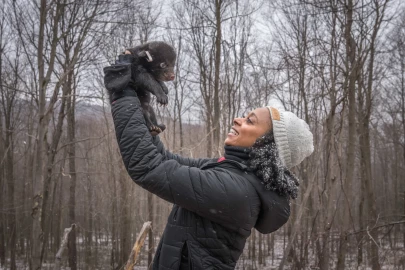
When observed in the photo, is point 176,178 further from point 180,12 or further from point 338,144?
point 180,12

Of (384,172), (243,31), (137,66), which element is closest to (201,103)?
(243,31)

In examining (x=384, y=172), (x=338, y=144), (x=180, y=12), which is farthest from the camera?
(x=384, y=172)

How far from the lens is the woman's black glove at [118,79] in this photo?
1427 millimetres

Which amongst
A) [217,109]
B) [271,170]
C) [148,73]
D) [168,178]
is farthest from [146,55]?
[217,109]

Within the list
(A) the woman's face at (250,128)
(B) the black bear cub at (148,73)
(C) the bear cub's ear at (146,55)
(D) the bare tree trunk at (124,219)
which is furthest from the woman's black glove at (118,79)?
(D) the bare tree trunk at (124,219)

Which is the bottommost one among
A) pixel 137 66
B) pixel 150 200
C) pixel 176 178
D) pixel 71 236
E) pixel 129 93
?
pixel 71 236

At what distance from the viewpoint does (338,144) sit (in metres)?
5.52

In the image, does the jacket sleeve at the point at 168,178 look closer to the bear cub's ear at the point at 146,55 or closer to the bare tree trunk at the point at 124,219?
the bear cub's ear at the point at 146,55

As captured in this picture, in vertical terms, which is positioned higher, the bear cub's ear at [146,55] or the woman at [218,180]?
the bear cub's ear at [146,55]

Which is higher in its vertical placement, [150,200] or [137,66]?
[137,66]

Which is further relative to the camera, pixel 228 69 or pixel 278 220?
pixel 228 69

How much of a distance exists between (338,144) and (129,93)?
4666mm

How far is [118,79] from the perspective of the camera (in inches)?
56.6

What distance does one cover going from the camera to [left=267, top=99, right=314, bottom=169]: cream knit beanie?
1618mm
